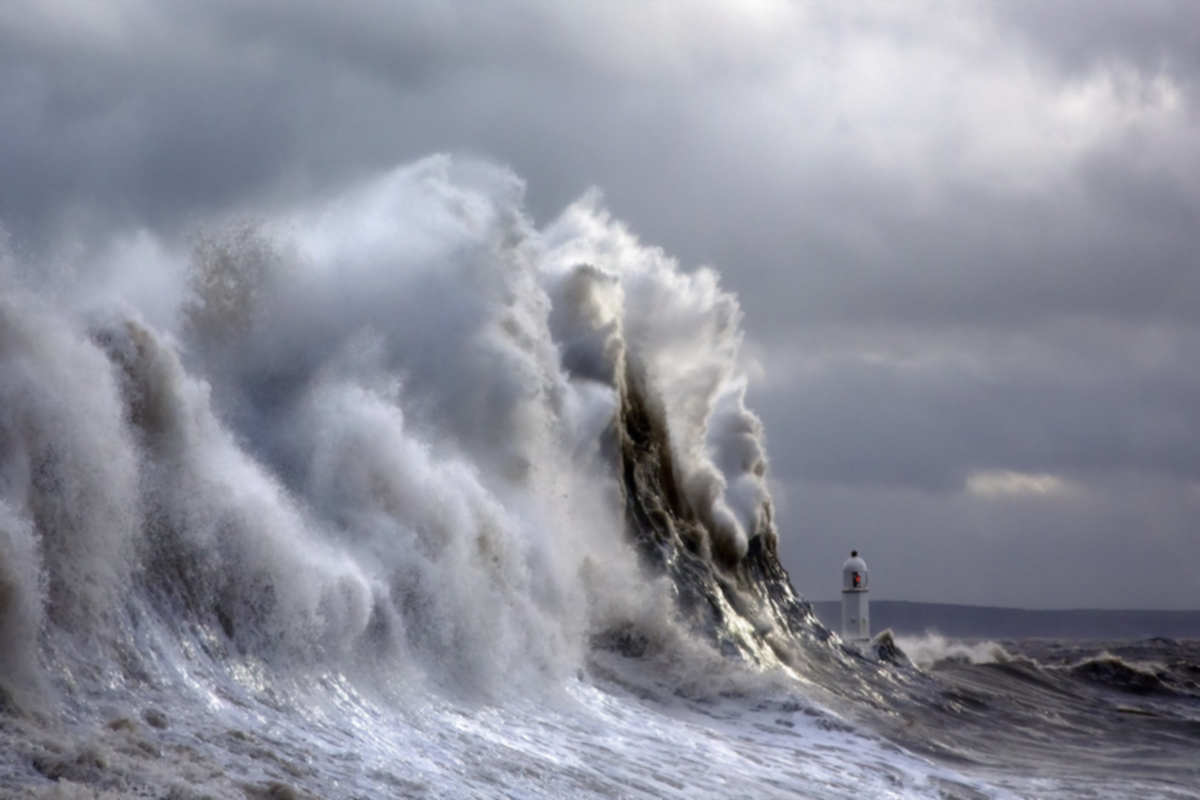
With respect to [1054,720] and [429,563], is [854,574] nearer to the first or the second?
[1054,720]

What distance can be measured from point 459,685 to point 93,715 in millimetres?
3728

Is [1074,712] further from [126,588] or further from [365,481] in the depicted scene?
[126,588]

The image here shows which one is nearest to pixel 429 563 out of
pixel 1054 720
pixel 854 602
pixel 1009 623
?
pixel 1054 720

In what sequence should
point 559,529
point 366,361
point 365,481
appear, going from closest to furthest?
point 365,481
point 366,361
point 559,529

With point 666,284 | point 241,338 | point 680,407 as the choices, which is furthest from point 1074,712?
point 241,338

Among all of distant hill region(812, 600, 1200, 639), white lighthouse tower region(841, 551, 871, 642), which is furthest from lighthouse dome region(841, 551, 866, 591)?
distant hill region(812, 600, 1200, 639)

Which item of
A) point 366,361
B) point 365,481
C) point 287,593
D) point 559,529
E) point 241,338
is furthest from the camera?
point 559,529

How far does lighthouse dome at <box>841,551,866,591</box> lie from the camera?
20.9 m

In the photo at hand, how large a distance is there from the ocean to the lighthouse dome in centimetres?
196

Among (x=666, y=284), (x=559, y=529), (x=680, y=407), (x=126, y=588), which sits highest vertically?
(x=666, y=284)

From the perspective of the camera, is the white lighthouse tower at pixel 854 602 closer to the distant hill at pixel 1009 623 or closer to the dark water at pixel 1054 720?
the dark water at pixel 1054 720

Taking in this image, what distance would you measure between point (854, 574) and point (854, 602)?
47cm

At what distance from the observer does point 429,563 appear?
988 centimetres

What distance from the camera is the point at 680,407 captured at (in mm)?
18406
